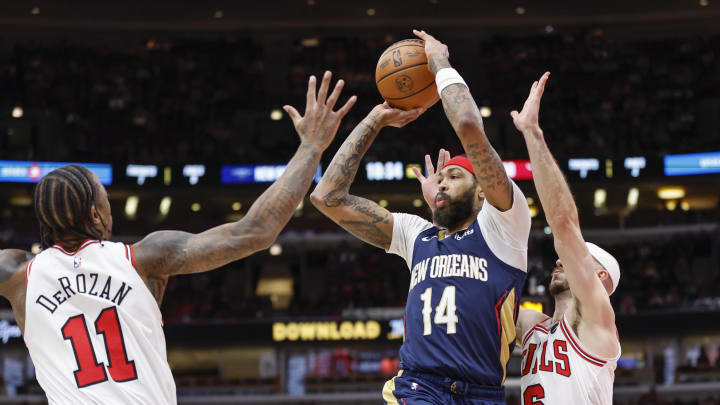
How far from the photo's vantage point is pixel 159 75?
1021 inches

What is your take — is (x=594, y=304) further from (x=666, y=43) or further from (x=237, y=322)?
(x=666, y=43)

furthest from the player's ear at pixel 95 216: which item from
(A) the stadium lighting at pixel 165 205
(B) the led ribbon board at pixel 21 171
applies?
(A) the stadium lighting at pixel 165 205

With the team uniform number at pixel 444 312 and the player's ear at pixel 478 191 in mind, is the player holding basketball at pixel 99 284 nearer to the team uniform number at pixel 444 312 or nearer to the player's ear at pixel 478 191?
the team uniform number at pixel 444 312

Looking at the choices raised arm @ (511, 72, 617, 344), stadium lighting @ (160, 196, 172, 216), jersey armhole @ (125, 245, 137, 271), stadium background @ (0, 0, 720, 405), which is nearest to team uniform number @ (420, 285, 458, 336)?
raised arm @ (511, 72, 617, 344)

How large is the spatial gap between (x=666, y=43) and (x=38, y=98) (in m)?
19.0

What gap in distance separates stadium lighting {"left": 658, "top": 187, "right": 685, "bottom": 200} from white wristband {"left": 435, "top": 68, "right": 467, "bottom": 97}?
20.8 m

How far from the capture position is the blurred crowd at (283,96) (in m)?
23.4

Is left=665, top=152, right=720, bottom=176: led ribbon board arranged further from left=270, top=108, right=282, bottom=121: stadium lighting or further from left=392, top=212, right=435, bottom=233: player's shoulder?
left=392, top=212, right=435, bottom=233: player's shoulder

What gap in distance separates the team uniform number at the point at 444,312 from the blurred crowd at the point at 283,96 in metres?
17.8

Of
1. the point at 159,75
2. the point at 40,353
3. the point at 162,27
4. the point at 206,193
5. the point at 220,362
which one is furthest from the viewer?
the point at 162,27

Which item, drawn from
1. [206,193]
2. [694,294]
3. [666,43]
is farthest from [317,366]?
[666,43]

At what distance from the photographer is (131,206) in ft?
80.2

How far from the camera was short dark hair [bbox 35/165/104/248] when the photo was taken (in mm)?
3240

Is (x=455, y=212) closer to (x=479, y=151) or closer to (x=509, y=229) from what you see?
(x=509, y=229)
